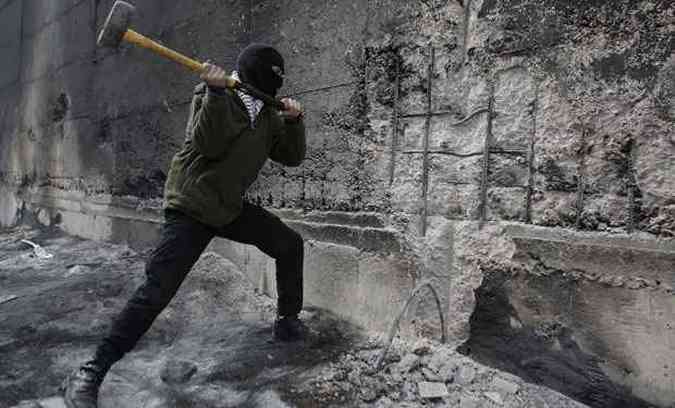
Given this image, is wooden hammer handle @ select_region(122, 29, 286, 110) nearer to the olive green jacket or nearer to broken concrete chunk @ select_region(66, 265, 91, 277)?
the olive green jacket

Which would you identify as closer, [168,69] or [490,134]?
[490,134]

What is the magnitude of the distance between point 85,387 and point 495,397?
156 cm

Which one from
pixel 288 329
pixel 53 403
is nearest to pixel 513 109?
pixel 288 329

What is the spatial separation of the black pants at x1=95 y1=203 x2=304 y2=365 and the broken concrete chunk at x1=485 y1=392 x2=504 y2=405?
104 cm

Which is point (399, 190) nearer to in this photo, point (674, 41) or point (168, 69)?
point (674, 41)

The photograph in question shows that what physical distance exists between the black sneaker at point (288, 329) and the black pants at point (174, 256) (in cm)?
30

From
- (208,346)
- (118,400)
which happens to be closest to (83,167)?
(208,346)

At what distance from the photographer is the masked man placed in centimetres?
192

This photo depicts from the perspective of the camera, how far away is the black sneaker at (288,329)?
2.52 metres

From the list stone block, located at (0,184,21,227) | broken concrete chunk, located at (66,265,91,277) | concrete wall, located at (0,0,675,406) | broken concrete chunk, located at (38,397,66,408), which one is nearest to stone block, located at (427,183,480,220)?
concrete wall, located at (0,0,675,406)

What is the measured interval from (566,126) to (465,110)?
443 mm

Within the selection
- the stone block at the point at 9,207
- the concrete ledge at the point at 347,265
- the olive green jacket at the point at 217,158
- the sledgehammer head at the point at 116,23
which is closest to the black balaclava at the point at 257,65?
the olive green jacket at the point at 217,158

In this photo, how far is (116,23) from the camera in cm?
204

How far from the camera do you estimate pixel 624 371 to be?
1.75m
